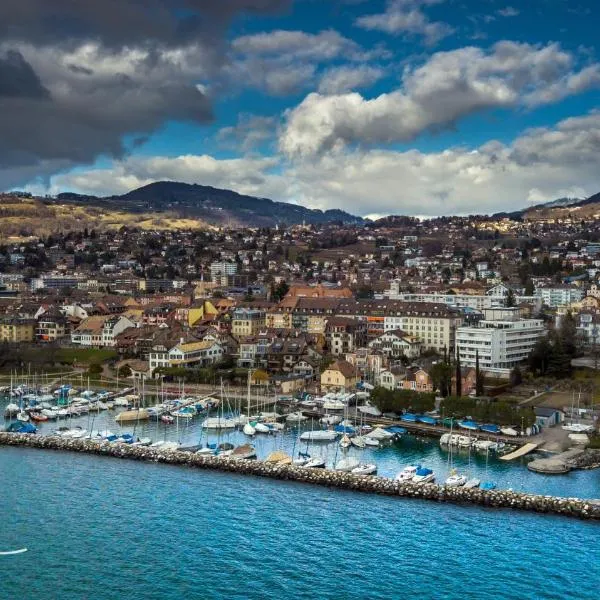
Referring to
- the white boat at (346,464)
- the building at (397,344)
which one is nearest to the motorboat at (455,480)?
the white boat at (346,464)

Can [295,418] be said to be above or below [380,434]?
above

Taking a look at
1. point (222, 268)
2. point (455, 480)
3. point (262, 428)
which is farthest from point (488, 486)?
point (222, 268)

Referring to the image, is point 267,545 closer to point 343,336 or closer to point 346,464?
point 346,464

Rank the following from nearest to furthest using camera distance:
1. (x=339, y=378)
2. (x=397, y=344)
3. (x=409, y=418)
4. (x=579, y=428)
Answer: (x=579, y=428) < (x=409, y=418) < (x=339, y=378) < (x=397, y=344)

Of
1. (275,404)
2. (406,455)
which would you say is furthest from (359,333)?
(406,455)

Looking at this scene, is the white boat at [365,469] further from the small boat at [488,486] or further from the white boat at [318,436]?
the white boat at [318,436]

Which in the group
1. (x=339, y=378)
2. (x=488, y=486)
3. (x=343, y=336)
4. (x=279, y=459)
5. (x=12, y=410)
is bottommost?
(x=488, y=486)

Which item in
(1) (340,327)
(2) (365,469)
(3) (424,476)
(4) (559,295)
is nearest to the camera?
(3) (424,476)
